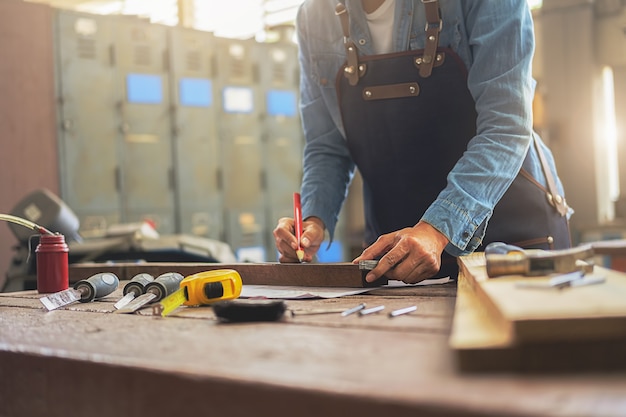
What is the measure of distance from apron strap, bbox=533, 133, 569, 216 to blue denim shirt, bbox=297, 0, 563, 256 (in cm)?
2

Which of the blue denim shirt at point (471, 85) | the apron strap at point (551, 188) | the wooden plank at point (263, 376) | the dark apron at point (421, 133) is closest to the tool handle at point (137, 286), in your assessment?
the wooden plank at point (263, 376)

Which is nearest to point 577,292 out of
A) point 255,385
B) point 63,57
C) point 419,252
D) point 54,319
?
point 255,385

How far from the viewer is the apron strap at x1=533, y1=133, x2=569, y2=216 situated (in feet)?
5.63

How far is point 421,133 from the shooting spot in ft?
5.52

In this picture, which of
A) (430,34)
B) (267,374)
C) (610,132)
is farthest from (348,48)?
(610,132)

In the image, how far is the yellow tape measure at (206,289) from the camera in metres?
1.10

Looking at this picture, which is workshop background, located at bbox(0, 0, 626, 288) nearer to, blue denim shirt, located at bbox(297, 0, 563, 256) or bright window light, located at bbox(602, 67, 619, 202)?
bright window light, located at bbox(602, 67, 619, 202)

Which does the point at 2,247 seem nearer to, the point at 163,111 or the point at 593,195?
the point at 163,111

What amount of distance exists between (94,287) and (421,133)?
88 cm

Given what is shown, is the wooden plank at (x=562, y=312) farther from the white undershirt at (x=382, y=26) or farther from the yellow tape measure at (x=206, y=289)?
the white undershirt at (x=382, y=26)

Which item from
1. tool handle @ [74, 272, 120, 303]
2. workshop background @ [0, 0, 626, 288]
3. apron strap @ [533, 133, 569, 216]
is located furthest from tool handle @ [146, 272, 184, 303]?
workshop background @ [0, 0, 626, 288]

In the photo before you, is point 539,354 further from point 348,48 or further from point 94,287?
point 348,48

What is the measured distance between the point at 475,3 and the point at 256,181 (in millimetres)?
4826

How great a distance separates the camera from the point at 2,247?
4711 mm
